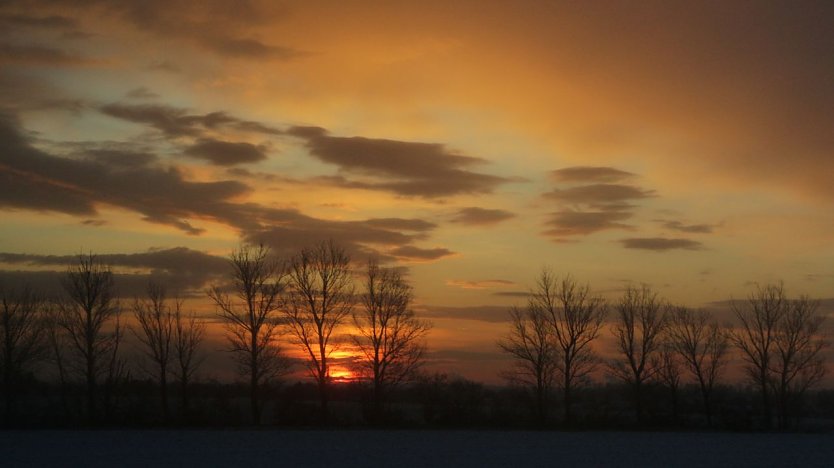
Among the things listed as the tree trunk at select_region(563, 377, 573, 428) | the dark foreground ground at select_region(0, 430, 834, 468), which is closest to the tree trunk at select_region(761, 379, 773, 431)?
the dark foreground ground at select_region(0, 430, 834, 468)

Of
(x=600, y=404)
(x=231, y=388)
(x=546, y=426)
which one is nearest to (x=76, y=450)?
(x=231, y=388)

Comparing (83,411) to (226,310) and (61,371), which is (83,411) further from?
(226,310)

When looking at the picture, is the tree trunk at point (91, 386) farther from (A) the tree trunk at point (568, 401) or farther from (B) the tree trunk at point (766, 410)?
(B) the tree trunk at point (766, 410)

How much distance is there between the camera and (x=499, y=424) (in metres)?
42.4

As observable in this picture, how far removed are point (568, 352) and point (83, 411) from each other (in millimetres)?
30007

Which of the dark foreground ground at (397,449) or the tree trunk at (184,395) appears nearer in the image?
the dark foreground ground at (397,449)

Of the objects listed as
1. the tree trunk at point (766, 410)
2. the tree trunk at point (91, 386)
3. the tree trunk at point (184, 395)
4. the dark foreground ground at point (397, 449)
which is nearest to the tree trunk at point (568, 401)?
the dark foreground ground at point (397, 449)

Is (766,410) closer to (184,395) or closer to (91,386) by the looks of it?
(184,395)

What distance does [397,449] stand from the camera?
30891 millimetres

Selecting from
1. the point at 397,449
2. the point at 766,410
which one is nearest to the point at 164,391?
the point at 397,449

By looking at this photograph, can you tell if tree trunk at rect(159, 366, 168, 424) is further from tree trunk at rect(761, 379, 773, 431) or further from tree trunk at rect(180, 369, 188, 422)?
tree trunk at rect(761, 379, 773, 431)

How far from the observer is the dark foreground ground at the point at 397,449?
27.1 m

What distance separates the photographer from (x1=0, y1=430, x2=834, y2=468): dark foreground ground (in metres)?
27.1

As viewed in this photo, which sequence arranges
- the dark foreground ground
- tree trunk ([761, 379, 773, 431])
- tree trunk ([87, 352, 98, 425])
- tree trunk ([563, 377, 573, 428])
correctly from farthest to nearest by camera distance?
tree trunk ([87, 352, 98, 425]), tree trunk ([761, 379, 773, 431]), tree trunk ([563, 377, 573, 428]), the dark foreground ground
